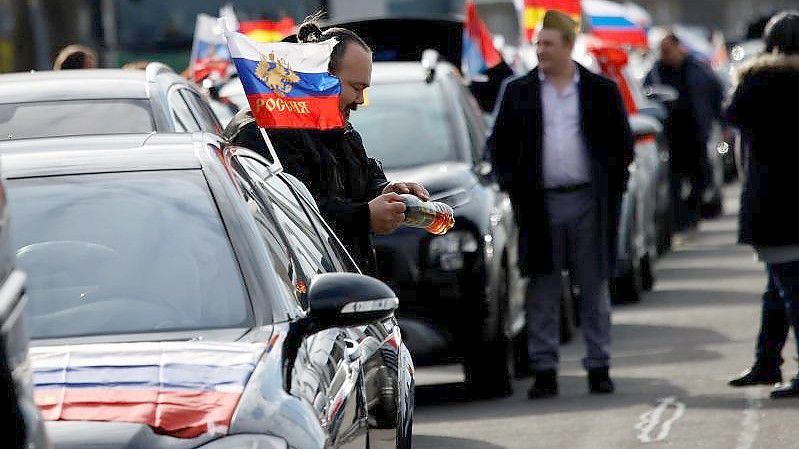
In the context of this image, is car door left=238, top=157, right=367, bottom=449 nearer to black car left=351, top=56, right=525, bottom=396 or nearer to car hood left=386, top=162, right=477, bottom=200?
black car left=351, top=56, right=525, bottom=396

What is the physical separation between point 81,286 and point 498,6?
42.0m

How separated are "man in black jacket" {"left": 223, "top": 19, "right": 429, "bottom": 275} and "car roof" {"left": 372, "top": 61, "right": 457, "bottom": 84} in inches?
190

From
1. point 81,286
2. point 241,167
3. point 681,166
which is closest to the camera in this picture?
point 81,286

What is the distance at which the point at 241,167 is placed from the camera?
6145 millimetres

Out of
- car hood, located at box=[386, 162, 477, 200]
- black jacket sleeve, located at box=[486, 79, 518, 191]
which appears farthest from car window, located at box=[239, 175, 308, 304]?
black jacket sleeve, located at box=[486, 79, 518, 191]

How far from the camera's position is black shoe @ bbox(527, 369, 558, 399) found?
11.3 m

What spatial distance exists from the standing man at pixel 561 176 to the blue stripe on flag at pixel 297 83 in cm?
388

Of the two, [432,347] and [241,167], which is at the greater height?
[241,167]

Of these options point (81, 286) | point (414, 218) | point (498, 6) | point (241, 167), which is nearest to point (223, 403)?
point (81, 286)

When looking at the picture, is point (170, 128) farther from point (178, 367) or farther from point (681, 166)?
point (681, 166)

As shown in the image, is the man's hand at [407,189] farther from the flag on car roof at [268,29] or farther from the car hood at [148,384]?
the flag on car roof at [268,29]

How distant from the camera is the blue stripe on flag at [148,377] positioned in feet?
15.4

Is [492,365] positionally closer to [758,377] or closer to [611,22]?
[758,377]

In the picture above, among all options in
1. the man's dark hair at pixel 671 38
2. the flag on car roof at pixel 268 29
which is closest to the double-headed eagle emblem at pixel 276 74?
the flag on car roof at pixel 268 29
